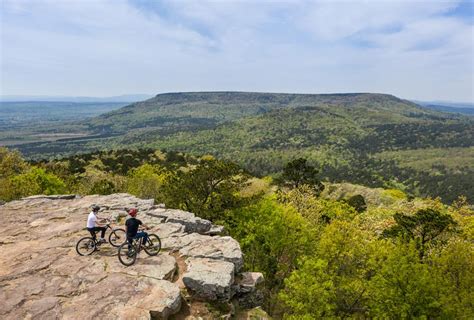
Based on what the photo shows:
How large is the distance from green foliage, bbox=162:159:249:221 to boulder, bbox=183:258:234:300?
19.9 metres

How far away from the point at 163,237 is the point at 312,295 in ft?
46.6

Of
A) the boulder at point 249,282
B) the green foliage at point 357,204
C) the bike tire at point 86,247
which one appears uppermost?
the bike tire at point 86,247

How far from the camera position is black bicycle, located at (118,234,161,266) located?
79.1 feet

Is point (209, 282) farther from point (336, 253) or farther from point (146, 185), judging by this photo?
point (146, 185)

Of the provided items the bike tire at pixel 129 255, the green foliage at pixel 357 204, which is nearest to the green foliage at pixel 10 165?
the bike tire at pixel 129 255

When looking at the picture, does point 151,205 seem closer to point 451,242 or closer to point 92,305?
point 92,305

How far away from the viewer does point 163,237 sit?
2933 centimetres

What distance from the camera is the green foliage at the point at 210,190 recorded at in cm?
4384

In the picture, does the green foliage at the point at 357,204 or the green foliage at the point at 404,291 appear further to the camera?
the green foliage at the point at 357,204

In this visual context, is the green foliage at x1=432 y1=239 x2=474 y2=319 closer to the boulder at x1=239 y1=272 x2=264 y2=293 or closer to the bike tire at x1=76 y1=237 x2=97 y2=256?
the boulder at x1=239 y1=272 x2=264 y2=293

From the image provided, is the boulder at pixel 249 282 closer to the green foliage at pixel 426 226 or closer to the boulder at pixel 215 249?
the boulder at pixel 215 249

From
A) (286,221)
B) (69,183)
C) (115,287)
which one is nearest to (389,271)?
(286,221)

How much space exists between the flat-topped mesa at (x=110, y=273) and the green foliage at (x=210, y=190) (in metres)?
9.80

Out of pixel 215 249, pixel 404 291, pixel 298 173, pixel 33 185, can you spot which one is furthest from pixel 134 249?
pixel 298 173
